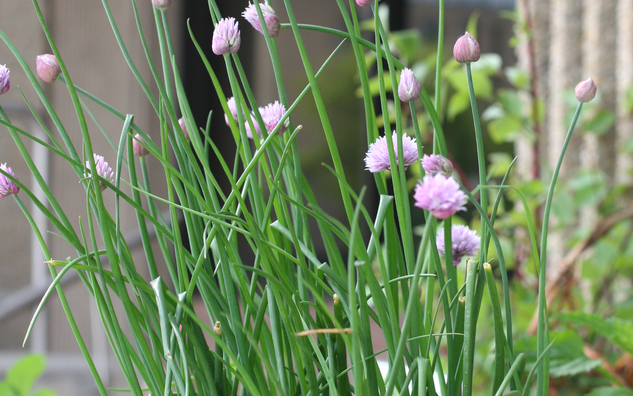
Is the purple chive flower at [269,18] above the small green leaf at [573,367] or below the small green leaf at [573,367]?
above

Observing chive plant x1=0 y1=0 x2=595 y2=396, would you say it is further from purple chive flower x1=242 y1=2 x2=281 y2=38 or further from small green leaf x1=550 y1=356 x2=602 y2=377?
small green leaf x1=550 y1=356 x2=602 y2=377

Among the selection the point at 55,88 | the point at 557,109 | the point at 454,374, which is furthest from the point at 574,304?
the point at 55,88

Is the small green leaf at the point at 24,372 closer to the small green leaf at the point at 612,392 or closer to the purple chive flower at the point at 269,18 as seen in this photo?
the purple chive flower at the point at 269,18

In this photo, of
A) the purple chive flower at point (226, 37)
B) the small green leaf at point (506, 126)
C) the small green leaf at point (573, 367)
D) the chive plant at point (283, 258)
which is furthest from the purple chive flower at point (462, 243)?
the small green leaf at point (506, 126)

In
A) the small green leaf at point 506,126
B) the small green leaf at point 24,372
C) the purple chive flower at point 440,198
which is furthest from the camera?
the small green leaf at point 506,126

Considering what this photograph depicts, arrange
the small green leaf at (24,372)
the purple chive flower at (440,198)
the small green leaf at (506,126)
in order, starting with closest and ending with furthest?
the purple chive flower at (440,198), the small green leaf at (24,372), the small green leaf at (506,126)

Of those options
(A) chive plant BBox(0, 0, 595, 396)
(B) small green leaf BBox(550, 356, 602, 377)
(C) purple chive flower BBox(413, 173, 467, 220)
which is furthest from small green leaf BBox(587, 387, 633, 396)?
(C) purple chive flower BBox(413, 173, 467, 220)

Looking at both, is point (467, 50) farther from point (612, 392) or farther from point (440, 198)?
point (612, 392)
